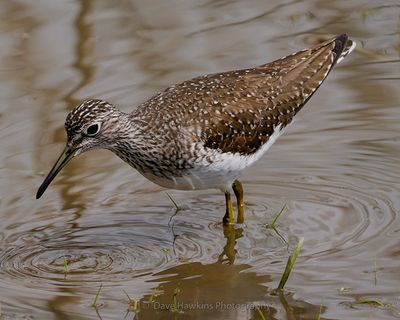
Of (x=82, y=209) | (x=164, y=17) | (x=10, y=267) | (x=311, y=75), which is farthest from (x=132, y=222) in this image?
(x=164, y=17)

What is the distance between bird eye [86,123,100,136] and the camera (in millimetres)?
10509

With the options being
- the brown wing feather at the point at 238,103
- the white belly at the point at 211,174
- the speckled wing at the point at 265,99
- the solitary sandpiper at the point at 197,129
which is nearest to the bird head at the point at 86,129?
the solitary sandpiper at the point at 197,129

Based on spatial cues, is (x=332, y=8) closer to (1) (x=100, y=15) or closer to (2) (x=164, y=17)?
(2) (x=164, y=17)

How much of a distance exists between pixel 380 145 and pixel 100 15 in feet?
19.6

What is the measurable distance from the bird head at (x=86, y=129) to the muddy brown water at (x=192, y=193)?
104 centimetres

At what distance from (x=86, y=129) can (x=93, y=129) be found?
0.11m

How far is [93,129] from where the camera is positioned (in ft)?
34.7

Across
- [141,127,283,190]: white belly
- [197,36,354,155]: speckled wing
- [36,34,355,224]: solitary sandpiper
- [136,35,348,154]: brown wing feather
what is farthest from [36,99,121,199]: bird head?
[197,36,354,155]: speckled wing

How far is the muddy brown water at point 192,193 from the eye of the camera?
32.3 ft

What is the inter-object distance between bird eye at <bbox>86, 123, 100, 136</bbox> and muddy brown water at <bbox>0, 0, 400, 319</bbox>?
129cm

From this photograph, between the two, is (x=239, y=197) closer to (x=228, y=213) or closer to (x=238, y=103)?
(x=228, y=213)

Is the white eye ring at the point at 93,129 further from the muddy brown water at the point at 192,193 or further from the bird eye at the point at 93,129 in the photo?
the muddy brown water at the point at 192,193

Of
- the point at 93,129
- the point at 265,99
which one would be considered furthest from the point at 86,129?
the point at 265,99

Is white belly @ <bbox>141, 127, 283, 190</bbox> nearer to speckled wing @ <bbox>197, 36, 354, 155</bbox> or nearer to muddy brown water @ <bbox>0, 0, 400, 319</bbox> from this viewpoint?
speckled wing @ <bbox>197, 36, 354, 155</bbox>
